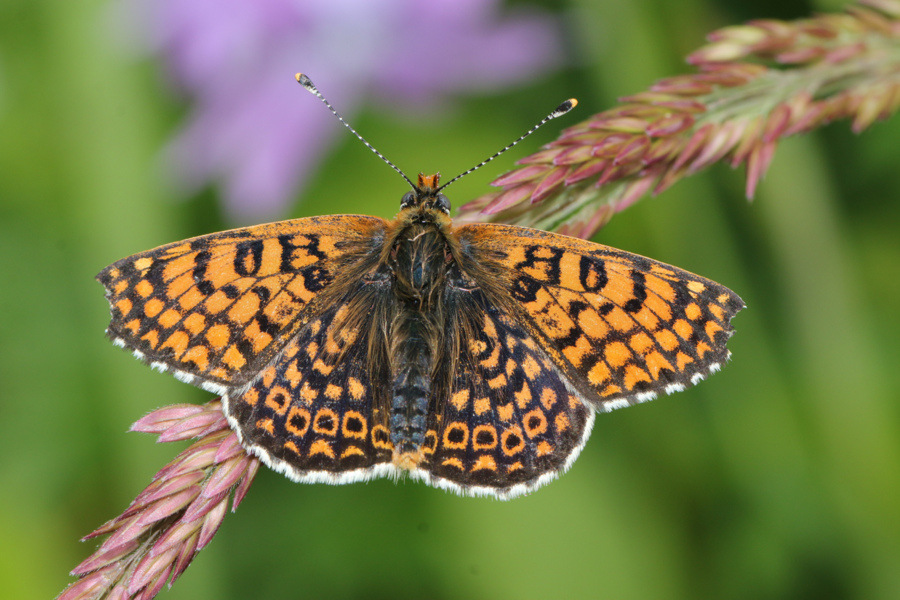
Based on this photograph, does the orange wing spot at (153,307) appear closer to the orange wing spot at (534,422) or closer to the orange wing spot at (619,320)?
the orange wing spot at (534,422)

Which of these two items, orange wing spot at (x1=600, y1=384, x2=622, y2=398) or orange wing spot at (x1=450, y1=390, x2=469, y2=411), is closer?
orange wing spot at (x1=600, y1=384, x2=622, y2=398)

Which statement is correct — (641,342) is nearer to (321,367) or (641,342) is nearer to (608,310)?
(608,310)

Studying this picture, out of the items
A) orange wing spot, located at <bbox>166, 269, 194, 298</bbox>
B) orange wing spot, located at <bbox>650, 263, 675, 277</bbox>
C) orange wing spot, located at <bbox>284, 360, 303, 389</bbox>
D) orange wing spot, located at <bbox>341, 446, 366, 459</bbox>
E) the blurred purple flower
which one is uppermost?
the blurred purple flower

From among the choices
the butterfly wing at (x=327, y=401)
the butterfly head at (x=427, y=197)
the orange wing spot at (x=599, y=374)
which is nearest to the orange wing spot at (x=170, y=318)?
the butterfly wing at (x=327, y=401)

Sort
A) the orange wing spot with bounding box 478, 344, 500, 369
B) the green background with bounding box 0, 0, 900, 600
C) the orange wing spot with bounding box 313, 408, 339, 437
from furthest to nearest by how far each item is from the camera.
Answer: the green background with bounding box 0, 0, 900, 600, the orange wing spot with bounding box 478, 344, 500, 369, the orange wing spot with bounding box 313, 408, 339, 437

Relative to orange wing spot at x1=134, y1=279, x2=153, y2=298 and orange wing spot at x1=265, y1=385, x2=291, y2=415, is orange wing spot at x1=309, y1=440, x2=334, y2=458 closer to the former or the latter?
orange wing spot at x1=265, y1=385, x2=291, y2=415

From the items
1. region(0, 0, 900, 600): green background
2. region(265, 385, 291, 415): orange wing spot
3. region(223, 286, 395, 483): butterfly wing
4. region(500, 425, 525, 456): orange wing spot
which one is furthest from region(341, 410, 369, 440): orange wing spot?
region(0, 0, 900, 600): green background
